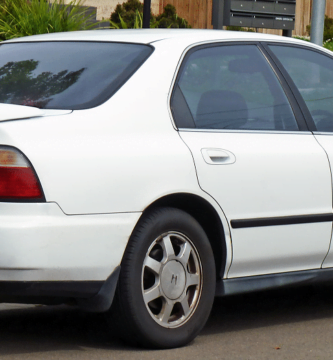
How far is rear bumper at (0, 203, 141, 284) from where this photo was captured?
153 inches

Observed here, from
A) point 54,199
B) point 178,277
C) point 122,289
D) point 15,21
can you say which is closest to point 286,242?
point 178,277

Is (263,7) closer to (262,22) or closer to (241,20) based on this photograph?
(262,22)

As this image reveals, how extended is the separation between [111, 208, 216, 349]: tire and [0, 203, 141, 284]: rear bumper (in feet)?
0.44

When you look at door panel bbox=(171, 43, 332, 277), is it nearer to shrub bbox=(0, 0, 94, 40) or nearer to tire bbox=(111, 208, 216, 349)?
tire bbox=(111, 208, 216, 349)

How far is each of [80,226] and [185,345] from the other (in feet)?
3.29

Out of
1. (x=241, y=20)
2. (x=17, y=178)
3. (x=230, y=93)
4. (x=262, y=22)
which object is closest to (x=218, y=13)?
(x=241, y=20)

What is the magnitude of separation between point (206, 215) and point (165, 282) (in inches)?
17.8

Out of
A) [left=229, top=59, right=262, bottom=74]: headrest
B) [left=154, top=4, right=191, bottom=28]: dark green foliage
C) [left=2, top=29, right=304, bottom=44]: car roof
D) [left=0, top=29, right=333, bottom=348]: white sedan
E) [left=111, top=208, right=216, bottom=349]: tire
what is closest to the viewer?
[left=0, top=29, right=333, bottom=348]: white sedan

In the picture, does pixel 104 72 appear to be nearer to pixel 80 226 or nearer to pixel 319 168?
pixel 80 226

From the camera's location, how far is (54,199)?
3.97m

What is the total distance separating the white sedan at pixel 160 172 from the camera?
4000mm

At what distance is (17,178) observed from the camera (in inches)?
154

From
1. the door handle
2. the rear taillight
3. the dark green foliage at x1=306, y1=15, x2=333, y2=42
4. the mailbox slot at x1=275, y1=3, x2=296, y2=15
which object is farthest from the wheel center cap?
the dark green foliage at x1=306, y1=15, x2=333, y2=42

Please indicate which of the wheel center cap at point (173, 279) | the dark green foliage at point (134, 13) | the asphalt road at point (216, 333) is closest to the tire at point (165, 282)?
the wheel center cap at point (173, 279)
